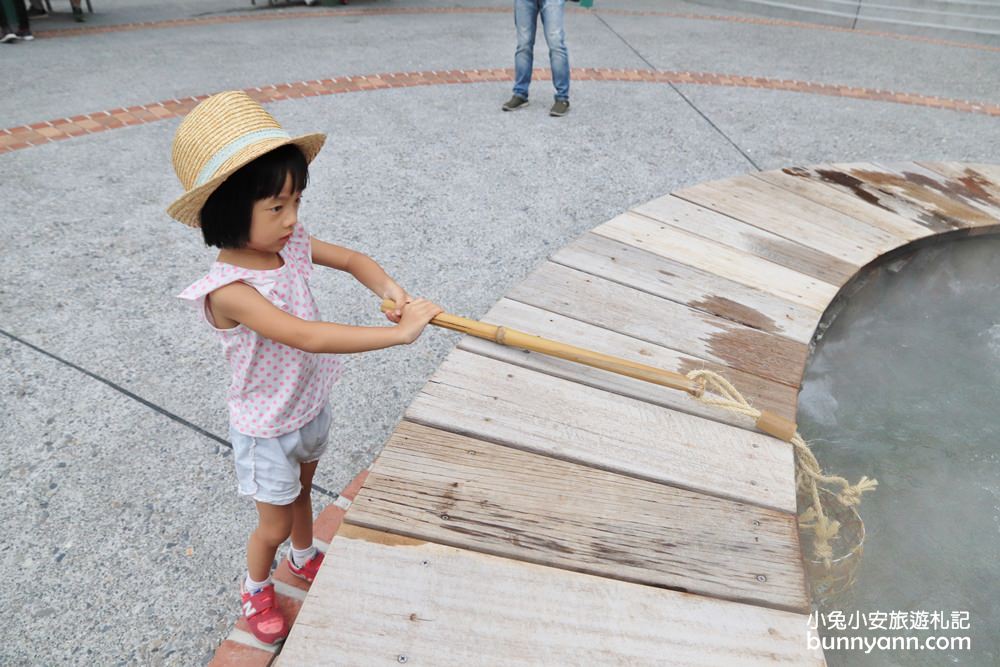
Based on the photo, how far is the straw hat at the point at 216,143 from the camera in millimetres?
1450

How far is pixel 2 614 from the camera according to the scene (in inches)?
71.6

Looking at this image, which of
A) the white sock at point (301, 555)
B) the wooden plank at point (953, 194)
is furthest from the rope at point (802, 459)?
the wooden plank at point (953, 194)

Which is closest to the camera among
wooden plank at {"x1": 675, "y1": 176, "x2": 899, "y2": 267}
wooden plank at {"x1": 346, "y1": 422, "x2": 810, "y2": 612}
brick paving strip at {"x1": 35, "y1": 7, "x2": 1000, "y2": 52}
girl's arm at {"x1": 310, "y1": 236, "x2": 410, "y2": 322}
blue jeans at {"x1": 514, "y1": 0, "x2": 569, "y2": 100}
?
wooden plank at {"x1": 346, "y1": 422, "x2": 810, "y2": 612}

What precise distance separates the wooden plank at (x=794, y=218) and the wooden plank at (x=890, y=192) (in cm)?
26

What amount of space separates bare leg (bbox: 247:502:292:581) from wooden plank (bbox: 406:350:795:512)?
444 millimetres

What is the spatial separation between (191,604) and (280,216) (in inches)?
43.8

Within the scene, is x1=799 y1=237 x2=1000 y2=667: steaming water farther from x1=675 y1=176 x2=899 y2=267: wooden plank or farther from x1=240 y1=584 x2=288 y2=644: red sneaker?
x1=240 y1=584 x2=288 y2=644: red sneaker

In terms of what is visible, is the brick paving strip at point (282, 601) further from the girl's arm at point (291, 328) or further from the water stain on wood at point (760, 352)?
the water stain on wood at point (760, 352)

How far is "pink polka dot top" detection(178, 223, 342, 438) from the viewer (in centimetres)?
165

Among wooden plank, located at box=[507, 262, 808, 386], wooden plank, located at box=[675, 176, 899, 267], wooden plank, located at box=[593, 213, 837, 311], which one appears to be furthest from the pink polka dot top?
wooden plank, located at box=[675, 176, 899, 267]

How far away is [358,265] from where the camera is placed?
1.93 m

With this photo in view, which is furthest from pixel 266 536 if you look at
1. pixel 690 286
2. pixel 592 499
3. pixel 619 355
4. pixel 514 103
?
pixel 514 103

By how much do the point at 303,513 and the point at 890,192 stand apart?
2.87 meters

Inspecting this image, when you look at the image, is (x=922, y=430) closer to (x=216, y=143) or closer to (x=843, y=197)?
(x=843, y=197)
